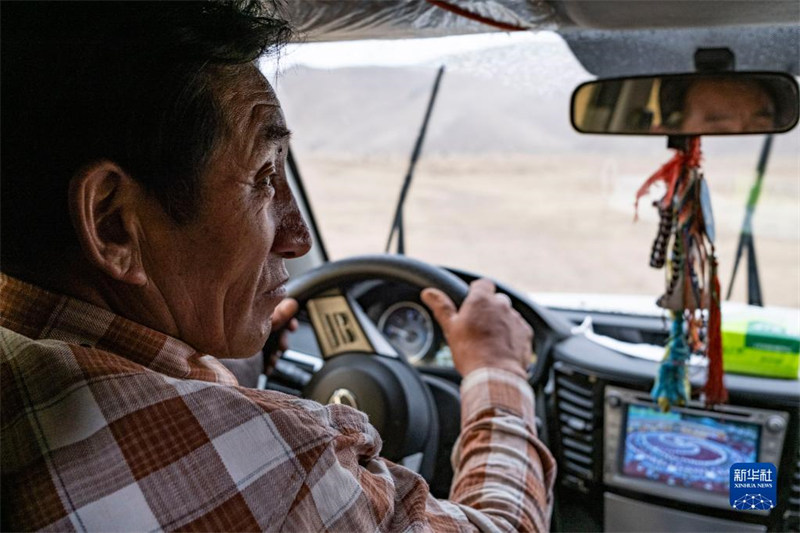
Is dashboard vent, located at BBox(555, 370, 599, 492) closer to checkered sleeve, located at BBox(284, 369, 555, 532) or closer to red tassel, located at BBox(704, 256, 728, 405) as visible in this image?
red tassel, located at BBox(704, 256, 728, 405)

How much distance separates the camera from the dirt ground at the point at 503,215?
3889 mm

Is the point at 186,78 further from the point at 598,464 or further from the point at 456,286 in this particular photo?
the point at 598,464

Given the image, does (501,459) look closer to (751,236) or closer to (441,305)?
(441,305)

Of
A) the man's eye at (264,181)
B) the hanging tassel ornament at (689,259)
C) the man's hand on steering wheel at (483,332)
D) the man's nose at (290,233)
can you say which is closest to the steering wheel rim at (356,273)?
the man's hand on steering wheel at (483,332)

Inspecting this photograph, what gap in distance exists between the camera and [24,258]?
1.00 m

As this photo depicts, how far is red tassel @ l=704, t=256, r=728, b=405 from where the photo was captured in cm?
181

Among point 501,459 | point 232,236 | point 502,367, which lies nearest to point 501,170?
point 502,367

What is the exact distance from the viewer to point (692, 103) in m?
1.79

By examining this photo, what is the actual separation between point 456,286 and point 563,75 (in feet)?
2.17

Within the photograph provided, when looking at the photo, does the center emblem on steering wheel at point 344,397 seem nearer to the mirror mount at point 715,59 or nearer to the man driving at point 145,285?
the man driving at point 145,285

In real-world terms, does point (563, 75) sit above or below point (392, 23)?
below

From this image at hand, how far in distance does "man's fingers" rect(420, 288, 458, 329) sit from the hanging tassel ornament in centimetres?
46

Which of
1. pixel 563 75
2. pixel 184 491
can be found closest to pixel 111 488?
pixel 184 491
